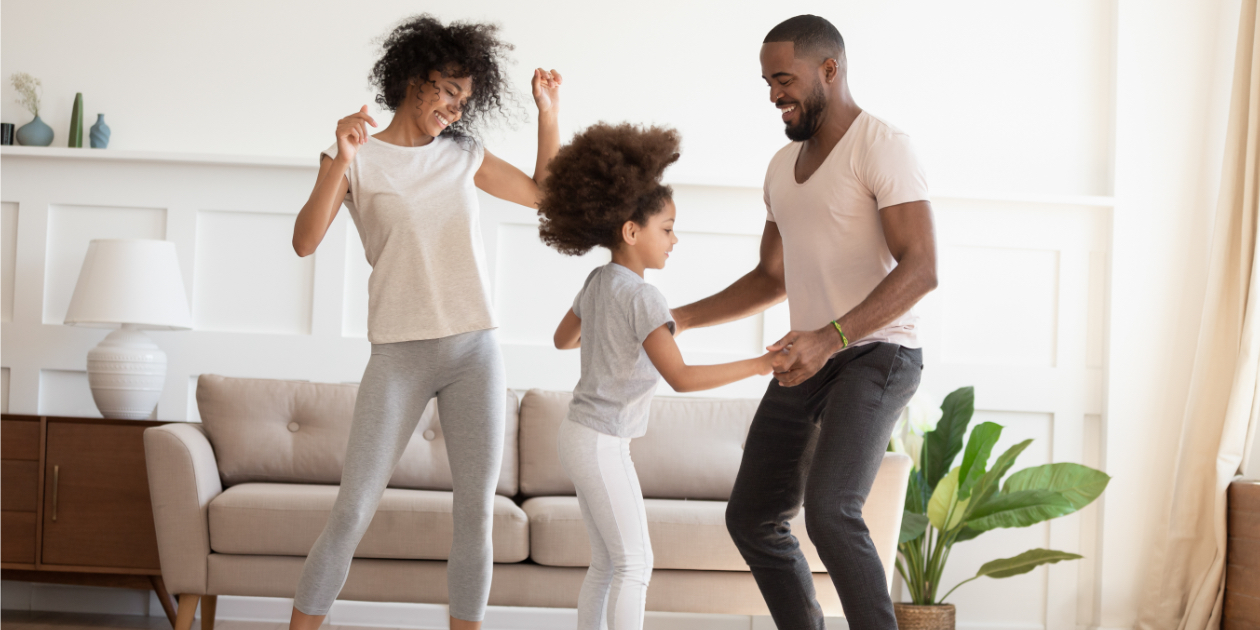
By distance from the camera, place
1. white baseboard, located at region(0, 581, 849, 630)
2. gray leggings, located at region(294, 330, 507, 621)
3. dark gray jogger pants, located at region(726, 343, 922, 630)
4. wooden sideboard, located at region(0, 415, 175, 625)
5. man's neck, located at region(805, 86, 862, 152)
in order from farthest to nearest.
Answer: white baseboard, located at region(0, 581, 849, 630), wooden sideboard, located at region(0, 415, 175, 625), gray leggings, located at region(294, 330, 507, 621), man's neck, located at region(805, 86, 862, 152), dark gray jogger pants, located at region(726, 343, 922, 630)

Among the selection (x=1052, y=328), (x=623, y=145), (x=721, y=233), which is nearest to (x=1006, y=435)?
(x=1052, y=328)

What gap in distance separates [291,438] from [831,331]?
2.02 m

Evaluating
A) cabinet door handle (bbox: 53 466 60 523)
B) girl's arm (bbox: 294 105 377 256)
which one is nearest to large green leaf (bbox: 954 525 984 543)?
girl's arm (bbox: 294 105 377 256)

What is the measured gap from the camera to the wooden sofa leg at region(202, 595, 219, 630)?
111 inches

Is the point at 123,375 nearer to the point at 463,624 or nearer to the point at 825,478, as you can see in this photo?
the point at 463,624

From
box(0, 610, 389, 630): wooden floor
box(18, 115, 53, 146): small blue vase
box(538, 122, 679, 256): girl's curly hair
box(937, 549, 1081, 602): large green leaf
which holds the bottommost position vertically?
box(0, 610, 389, 630): wooden floor

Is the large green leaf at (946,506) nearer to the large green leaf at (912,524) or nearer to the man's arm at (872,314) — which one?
the large green leaf at (912,524)

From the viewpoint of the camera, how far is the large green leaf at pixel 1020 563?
318cm

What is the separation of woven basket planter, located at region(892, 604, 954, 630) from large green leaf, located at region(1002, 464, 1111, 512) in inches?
17.5

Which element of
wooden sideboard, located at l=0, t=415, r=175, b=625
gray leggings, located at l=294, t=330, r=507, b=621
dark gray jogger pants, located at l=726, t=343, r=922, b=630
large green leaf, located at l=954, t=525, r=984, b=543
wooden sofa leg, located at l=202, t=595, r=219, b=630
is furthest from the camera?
large green leaf, located at l=954, t=525, r=984, b=543

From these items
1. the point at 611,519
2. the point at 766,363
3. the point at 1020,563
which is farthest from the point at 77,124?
the point at 1020,563

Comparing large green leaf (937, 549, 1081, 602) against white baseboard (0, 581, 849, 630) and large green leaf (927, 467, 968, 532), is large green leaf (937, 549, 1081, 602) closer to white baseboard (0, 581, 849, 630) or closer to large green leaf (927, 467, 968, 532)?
large green leaf (927, 467, 968, 532)

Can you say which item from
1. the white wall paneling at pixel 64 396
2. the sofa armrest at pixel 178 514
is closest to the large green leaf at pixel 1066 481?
the sofa armrest at pixel 178 514

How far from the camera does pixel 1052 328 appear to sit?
12.0ft
